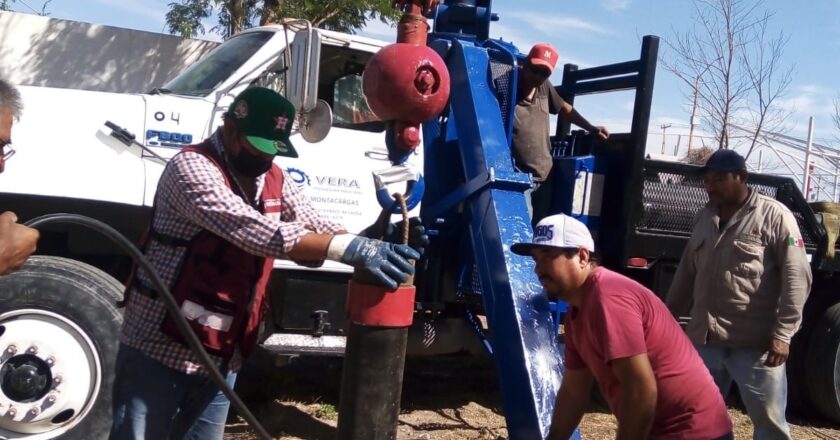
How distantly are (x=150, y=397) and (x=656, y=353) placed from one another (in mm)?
1569

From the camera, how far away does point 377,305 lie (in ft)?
8.51

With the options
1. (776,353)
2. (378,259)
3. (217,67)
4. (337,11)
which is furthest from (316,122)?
(337,11)

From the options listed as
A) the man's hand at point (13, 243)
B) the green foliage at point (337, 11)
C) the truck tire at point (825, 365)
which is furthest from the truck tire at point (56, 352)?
the green foliage at point (337, 11)

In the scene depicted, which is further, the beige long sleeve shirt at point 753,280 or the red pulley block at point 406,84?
the beige long sleeve shirt at point 753,280

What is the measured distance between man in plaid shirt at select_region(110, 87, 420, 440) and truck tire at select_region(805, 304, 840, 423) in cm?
519

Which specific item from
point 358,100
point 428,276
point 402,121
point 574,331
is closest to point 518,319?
point 574,331

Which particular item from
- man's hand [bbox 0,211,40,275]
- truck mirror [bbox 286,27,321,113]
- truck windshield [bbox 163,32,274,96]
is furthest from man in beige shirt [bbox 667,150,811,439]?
man's hand [bbox 0,211,40,275]

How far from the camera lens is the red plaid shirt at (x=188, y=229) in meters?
2.55

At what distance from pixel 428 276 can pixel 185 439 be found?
2.60 m

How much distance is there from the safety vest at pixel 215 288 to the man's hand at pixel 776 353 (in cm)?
259

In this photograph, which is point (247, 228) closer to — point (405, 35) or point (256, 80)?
point (405, 35)

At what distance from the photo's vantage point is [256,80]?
5.27 meters

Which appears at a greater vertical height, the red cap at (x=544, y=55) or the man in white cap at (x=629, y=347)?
the red cap at (x=544, y=55)

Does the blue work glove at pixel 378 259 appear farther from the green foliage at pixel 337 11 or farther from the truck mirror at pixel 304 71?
the green foliage at pixel 337 11
